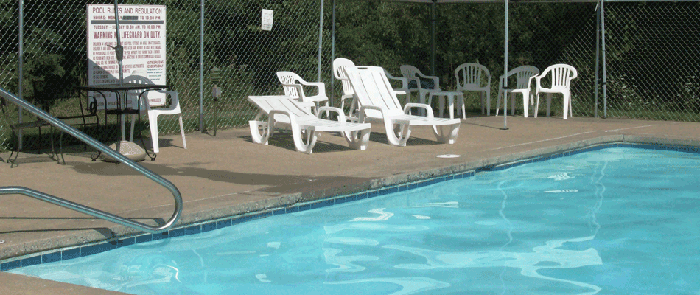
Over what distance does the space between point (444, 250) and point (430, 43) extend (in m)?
9.45

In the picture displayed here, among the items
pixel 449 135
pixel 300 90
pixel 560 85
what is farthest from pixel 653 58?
pixel 300 90

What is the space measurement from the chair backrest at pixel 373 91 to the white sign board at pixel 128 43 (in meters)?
2.24

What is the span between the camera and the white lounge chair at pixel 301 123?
9273mm

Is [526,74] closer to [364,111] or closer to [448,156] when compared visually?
[364,111]

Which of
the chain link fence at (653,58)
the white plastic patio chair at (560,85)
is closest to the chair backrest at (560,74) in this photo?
the white plastic patio chair at (560,85)

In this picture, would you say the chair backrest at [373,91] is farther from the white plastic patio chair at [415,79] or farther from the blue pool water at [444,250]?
the white plastic patio chair at [415,79]

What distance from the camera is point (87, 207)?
16.3 ft

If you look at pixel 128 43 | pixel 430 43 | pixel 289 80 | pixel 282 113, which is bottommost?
pixel 282 113

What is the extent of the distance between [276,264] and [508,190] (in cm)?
328

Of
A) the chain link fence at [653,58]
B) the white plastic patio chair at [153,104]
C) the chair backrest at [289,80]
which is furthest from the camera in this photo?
the chain link fence at [653,58]

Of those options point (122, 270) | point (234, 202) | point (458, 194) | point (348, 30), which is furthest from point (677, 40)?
point (122, 270)

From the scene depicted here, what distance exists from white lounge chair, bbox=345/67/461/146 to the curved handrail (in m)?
4.87

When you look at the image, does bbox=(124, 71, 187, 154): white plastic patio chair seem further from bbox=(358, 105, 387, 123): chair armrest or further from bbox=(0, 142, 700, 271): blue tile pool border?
bbox=(0, 142, 700, 271): blue tile pool border

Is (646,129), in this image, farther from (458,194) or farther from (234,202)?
(234,202)
